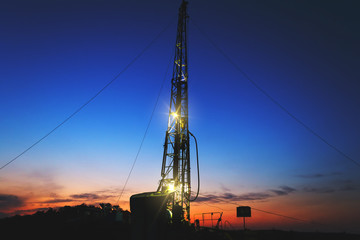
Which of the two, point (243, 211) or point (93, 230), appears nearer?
point (93, 230)

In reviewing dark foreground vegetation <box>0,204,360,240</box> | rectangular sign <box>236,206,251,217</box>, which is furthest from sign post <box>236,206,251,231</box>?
dark foreground vegetation <box>0,204,360,240</box>

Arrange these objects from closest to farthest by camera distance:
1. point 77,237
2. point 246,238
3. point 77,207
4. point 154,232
→ 1. point 154,232
2. point 246,238
3. point 77,237
4. point 77,207

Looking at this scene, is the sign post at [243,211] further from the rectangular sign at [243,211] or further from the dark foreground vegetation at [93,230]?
the dark foreground vegetation at [93,230]

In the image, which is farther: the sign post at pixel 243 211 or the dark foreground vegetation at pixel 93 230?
the sign post at pixel 243 211

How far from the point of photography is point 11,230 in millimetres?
19125

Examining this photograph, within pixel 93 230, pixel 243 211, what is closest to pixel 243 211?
pixel 243 211

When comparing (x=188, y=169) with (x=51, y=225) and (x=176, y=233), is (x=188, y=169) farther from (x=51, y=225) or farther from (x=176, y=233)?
(x=51, y=225)

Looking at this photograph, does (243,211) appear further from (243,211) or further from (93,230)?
(93,230)

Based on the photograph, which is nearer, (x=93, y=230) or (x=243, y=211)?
(x=93, y=230)

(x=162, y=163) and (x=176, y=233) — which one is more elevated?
(x=162, y=163)

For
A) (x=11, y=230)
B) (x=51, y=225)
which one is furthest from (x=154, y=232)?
(x=11, y=230)

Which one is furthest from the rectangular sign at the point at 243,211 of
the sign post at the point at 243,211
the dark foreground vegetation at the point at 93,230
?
the dark foreground vegetation at the point at 93,230

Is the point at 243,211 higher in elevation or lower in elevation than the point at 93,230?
higher

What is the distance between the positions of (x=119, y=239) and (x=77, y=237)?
3873 mm
